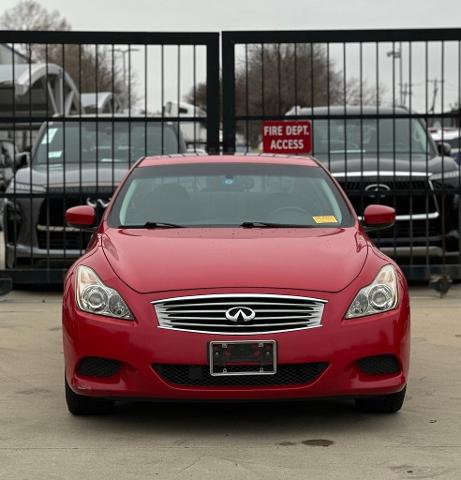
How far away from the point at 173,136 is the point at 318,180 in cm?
465

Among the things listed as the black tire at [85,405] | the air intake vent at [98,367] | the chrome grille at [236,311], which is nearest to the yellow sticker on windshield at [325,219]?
the chrome grille at [236,311]

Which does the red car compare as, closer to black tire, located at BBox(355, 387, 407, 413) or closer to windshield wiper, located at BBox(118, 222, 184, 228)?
black tire, located at BBox(355, 387, 407, 413)

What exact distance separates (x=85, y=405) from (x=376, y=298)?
1.65 meters

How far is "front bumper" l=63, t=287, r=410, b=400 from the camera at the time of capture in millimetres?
5445

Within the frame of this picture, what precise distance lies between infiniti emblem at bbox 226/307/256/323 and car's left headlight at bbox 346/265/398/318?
1.60ft

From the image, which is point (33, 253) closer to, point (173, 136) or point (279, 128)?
point (173, 136)

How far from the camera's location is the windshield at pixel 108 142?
11500mm

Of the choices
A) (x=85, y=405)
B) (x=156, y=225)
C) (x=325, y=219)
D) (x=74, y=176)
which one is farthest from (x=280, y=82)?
(x=85, y=405)

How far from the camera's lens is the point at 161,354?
214 inches

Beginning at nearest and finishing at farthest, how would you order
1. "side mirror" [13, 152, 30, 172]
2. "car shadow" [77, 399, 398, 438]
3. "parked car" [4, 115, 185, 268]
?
"car shadow" [77, 399, 398, 438] < "parked car" [4, 115, 185, 268] < "side mirror" [13, 152, 30, 172]

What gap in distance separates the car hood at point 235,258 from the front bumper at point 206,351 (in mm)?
127

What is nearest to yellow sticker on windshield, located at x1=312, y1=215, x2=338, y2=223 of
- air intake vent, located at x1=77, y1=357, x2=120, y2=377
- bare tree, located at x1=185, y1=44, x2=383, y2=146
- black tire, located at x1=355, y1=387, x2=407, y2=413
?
black tire, located at x1=355, y1=387, x2=407, y2=413

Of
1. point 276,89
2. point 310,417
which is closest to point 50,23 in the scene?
point 276,89

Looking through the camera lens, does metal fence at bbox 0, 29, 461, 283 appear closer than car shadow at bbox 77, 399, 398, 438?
No
